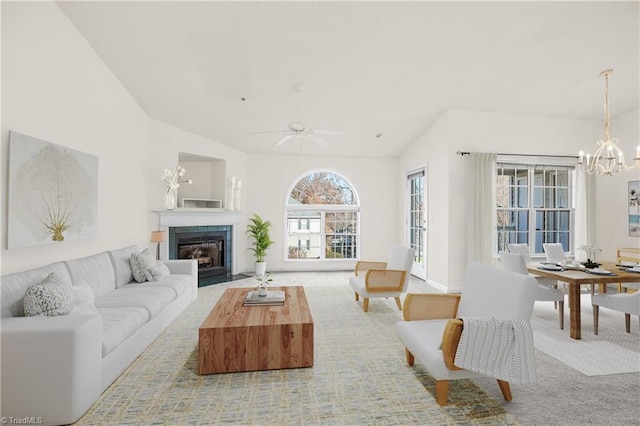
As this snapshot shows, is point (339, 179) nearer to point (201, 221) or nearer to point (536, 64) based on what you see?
point (201, 221)

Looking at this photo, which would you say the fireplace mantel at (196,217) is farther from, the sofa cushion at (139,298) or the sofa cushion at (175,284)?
the sofa cushion at (139,298)

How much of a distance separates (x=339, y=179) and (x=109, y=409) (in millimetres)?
6158

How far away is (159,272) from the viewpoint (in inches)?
159

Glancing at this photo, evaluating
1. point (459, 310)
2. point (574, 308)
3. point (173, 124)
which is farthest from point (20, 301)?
point (574, 308)

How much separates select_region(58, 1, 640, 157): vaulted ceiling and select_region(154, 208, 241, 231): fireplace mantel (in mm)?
1558

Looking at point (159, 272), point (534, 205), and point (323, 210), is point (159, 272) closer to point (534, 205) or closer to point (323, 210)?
point (323, 210)

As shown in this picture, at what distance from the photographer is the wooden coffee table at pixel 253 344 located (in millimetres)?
2488

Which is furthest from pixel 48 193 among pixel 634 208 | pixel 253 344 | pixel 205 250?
pixel 634 208

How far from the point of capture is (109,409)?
205cm

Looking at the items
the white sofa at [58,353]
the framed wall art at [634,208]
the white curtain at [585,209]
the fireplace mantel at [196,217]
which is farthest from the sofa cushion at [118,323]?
the framed wall art at [634,208]

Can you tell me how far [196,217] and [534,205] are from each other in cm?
631

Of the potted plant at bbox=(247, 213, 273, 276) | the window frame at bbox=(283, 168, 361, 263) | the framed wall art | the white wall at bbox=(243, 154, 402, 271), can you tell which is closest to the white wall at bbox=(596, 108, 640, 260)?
the framed wall art

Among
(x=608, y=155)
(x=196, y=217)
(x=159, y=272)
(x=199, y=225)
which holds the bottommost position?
(x=159, y=272)

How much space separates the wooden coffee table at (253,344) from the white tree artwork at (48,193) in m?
1.77
